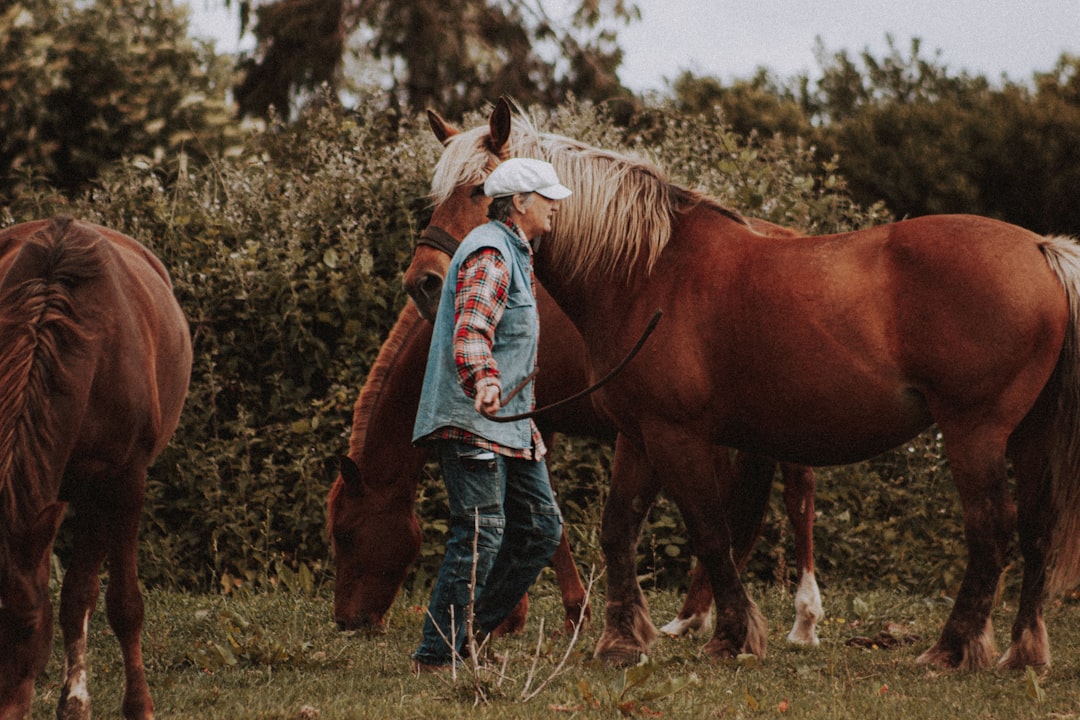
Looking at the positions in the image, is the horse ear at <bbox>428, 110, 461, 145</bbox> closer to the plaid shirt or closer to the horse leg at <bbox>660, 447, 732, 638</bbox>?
the plaid shirt

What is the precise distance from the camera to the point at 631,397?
482 cm

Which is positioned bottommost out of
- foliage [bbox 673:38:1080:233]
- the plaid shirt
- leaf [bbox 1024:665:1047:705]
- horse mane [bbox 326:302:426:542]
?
leaf [bbox 1024:665:1047:705]

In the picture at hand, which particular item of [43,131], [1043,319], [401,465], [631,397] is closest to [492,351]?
[631,397]

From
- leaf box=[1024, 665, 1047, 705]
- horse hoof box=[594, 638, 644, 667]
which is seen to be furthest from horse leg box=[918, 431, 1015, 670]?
horse hoof box=[594, 638, 644, 667]

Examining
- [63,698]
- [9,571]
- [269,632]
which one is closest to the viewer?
[9,571]

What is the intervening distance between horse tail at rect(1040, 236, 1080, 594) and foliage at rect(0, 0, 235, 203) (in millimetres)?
10924

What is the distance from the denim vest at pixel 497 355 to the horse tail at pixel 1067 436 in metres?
2.03

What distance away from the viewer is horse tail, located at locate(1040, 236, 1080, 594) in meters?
4.48

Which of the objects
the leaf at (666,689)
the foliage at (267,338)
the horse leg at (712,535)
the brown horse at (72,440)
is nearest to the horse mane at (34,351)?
the brown horse at (72,440)

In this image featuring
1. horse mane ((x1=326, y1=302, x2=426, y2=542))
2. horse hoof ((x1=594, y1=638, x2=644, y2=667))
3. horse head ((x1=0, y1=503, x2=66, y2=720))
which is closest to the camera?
horse head ((x1=0, y1=503, x2=66, y2=720))

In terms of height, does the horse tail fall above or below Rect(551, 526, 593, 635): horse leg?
above

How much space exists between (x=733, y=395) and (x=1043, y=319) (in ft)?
3.95

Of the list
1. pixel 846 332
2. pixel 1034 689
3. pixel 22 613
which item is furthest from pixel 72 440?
pixel 1034 689

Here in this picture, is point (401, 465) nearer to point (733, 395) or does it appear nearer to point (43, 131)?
point (733, 395)
